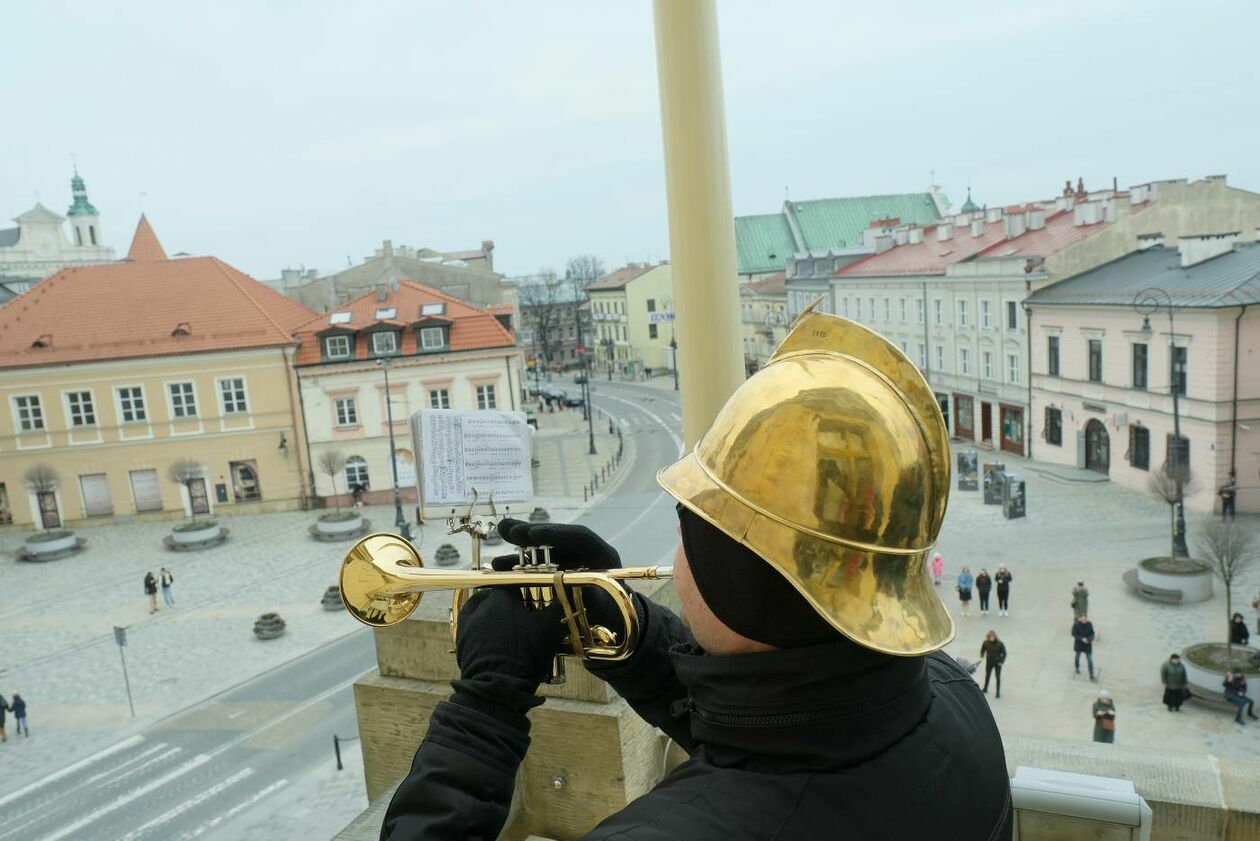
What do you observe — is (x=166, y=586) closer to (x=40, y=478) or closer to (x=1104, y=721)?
(x=40, y=478)

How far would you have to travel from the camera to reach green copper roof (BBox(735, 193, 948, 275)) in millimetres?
69062

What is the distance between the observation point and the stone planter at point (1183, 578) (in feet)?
63.3

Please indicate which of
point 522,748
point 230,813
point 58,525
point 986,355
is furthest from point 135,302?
point 522,748

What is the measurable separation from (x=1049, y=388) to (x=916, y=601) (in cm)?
3393

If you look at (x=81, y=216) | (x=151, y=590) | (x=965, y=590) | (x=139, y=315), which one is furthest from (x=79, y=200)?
(x=965, y=590)

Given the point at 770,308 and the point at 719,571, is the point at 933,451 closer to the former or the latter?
the point at 719,571

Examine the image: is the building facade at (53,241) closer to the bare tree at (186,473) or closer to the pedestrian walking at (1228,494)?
the bare tree at (186,473)

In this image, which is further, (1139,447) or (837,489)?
(1139,447)

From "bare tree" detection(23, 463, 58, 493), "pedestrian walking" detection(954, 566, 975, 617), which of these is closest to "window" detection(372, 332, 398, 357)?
"bare tree" detection(23, 463, 58, 493)

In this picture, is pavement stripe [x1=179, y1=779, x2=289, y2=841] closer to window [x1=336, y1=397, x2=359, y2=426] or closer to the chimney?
window [x1=336, y1=397, x2=359, y2=426]

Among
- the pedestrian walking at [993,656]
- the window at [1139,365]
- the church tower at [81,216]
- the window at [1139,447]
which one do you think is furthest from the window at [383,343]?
the church tower at [81,216]

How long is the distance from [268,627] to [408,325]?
15304 mm

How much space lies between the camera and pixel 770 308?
55312 millimetres

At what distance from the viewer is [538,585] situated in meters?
2.39
